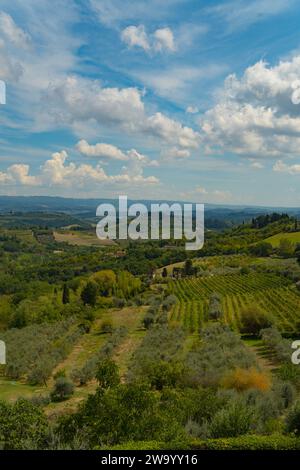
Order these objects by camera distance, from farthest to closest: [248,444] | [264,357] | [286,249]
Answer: [286,249], [264,357], [248,444]

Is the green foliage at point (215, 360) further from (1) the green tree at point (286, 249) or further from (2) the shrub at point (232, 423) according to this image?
(1) the green tree at point (286, 249)

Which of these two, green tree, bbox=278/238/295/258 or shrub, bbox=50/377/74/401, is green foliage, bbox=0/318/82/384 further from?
green tree, bbox=278/238/295/258

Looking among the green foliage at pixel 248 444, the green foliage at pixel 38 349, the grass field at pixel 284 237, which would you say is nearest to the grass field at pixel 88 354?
the green foliage at pixel 38 349

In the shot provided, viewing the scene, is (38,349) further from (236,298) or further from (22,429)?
(236,298)

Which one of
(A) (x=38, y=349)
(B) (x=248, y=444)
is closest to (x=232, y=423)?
(B) (x=248, y=444)

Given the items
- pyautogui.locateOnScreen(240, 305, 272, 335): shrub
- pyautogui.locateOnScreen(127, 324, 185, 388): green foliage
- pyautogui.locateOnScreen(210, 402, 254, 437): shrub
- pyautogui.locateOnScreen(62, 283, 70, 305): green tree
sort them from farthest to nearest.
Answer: pyautogui.locateOnScreen(62, 283, 70, 305): green tree
pyautogui.locateOnScreen(240, 305, 272, 335): shrub
pyautogui.locateOnScreen(127, 324, 185, 388): green foliage
pyautogui.locateOnScreen(210, 402, 254, 437): shrub

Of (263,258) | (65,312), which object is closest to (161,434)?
(65,312)

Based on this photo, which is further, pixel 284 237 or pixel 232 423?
pixel 284 237

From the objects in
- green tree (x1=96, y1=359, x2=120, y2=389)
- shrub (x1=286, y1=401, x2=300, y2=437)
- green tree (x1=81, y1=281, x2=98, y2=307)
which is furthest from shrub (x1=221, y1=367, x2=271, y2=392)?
green tree (x1=81, y1=281, x2=98, y2=307)
